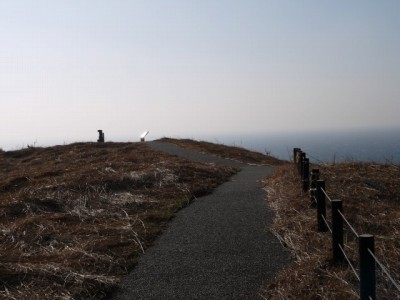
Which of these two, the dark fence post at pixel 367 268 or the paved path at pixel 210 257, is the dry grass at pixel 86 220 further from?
the dark fence post at pixel 367 268

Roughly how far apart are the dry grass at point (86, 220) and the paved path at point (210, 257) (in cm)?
34

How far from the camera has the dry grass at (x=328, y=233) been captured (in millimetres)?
5457

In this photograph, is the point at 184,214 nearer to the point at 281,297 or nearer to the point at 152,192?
the point at 152,192

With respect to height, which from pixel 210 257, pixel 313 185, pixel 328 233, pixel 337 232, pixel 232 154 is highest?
pixel 313 185

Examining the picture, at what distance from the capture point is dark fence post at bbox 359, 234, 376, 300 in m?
4.41

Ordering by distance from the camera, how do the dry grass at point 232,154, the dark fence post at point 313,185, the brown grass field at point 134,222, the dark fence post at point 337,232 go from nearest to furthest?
Answer: the brown grass field at point 134,222, the dark fence post at point 337,232, the dark fence post at point 313,185, the dry grass at point 232,154

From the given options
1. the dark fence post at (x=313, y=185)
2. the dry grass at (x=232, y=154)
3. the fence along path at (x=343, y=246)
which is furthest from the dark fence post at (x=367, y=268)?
the dry grass at (x=232, y=154)

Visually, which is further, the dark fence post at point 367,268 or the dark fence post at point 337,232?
the dark fence post at point 337,232

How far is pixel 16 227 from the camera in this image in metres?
8.62

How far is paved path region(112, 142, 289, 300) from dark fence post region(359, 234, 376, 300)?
150 centimetres

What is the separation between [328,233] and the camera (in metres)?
7.54

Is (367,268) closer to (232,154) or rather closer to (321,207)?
(321,207)

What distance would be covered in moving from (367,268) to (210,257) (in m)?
3.00

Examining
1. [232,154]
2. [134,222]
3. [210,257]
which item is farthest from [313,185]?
[232,154]
